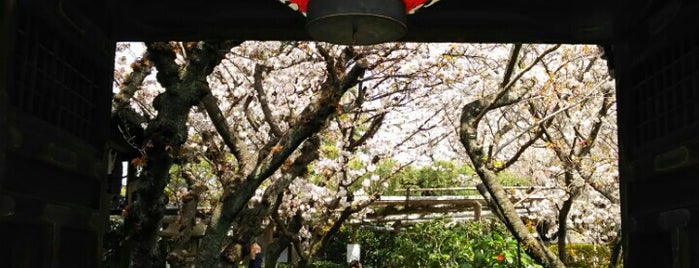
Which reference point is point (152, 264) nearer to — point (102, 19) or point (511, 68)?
point (102, 19)

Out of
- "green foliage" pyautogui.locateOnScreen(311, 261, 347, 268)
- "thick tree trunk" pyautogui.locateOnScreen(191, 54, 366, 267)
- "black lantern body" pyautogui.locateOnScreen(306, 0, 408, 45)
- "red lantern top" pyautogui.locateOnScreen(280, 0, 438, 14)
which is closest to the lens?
"black lantern body" pyautogui.locateOnScreen(306, 0, 408, 45)

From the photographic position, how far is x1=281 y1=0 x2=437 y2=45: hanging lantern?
9.98ft

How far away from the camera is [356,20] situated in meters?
3.09

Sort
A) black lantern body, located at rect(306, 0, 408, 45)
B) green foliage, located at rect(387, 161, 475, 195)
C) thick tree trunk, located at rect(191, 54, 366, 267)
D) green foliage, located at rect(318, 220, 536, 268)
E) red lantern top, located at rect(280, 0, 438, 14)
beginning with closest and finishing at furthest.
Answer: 1. black lantern body, located at rect(306, 0, 408, 45)
2. red lantern top, located at rect(280, 0, 438, 14)
3. thick tree trunk, located at rect(191, 54, 366, 267)
4. green foliage, located at rect(318, 220, 536, 268)
5. green foliage, located at rect(387, 161, 475, 195)

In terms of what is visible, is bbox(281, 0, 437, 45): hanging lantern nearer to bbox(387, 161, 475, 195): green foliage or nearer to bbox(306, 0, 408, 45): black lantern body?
bbox(306, 0, 408, 45): black lantern body

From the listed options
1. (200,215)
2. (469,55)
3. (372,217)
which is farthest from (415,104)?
(372,217)

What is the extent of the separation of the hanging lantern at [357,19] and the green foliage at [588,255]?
14756mm

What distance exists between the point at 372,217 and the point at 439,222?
7.10 metres

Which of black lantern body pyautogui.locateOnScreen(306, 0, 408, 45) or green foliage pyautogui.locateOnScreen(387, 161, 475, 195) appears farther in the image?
green foliage pyautogui.locateOnScreen(387, 161, 475, 195)

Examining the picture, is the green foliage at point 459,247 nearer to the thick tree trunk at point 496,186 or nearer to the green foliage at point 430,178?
the thick tree trunk at point 496,186

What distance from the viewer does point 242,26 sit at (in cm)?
491

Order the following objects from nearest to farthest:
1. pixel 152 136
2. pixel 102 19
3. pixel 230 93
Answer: pixel 102 19, pixel 152 136, pixel 230 93

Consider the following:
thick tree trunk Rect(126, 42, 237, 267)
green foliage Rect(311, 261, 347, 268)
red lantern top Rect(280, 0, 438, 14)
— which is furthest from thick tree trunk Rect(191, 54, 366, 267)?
green foliage Rect(311, 261, 347, 268)

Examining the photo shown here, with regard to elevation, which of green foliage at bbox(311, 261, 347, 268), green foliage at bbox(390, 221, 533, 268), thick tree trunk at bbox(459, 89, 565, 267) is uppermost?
thick tree trunk at bbox(459, 89, 565, 267)
